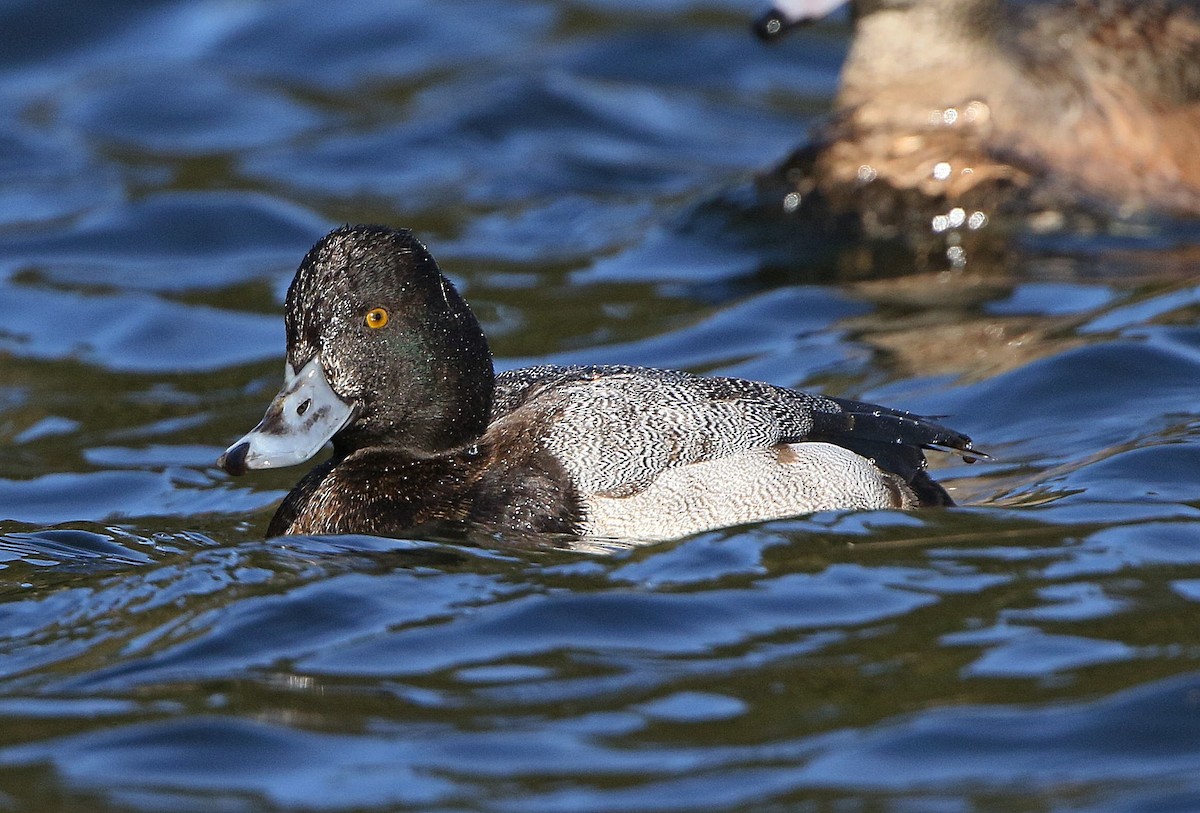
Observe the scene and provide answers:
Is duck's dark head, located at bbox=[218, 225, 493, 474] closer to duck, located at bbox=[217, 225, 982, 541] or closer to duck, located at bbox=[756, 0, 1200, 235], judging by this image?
duck, located at bbox=[217, 225, 982, 541]

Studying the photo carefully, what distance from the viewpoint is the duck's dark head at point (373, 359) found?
6.54 meters

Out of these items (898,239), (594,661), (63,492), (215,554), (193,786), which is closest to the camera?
(193,786)

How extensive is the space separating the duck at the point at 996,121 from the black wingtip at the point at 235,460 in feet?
17.8

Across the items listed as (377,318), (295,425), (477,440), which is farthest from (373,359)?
(477,440)

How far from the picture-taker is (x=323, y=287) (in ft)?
21.4

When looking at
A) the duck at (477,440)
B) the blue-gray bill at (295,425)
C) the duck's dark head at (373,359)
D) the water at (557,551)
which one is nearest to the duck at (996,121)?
the water at (557,551)

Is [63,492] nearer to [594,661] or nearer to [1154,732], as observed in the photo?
[594,661]

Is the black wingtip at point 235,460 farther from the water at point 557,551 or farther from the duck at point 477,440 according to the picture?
the water at point 557,551

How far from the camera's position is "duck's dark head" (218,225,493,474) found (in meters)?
6.54

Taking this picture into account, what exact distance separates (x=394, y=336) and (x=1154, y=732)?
2874mm

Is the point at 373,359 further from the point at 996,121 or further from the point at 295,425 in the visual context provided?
the point at 996,121

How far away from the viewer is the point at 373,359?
21.6 ft

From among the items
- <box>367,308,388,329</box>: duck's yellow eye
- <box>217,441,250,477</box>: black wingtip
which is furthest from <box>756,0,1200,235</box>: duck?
<box>217,441,250,477</box>: black wingtip

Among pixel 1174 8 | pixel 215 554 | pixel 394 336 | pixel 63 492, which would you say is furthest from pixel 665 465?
pixel 1174 8
